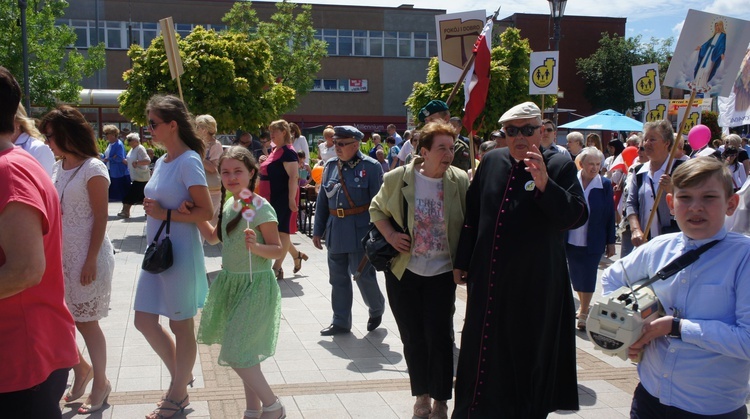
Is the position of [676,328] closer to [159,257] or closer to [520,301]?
[520,301]

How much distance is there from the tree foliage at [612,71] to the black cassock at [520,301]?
46929 millimetres

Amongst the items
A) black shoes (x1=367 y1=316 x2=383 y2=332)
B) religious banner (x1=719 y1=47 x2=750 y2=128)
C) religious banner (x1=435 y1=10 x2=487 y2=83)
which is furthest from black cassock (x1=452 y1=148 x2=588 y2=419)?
religious banner (x1=719 y1=47 x2=750 y2=128)

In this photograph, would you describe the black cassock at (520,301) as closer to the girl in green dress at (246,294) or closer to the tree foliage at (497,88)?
the girl in green dress at (246,294)

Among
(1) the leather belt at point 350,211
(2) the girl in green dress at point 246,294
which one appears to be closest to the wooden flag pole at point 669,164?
(1) the leather belt at point 350,211

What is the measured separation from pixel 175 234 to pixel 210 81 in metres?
10.7

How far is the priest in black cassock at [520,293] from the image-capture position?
4.16 metres

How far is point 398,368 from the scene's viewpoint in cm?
597

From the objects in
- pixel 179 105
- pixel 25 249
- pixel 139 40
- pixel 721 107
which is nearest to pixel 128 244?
pixel 179 105

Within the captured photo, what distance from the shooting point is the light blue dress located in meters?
4.56

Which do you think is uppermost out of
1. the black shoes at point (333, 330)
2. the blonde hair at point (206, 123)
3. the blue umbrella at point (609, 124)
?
the blonde hair at point (206, 123)

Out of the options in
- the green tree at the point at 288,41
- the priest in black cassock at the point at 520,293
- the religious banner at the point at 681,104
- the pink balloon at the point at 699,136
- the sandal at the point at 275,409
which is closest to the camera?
the priest in black cassock at the point at 520,293

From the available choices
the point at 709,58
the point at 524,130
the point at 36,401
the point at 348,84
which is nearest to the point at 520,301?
the point at 524,130

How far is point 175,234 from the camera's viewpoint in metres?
4.57

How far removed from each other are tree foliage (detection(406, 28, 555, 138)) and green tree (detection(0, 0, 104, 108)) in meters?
12.1
